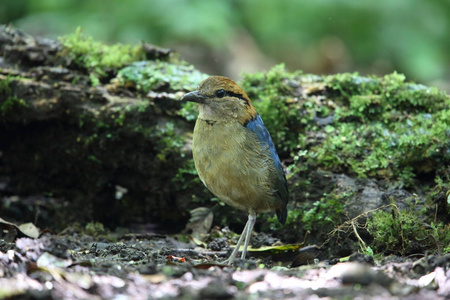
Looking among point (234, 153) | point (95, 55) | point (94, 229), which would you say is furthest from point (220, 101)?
point (95, 55)

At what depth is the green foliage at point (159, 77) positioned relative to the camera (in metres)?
6.10

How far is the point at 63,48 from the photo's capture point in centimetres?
634

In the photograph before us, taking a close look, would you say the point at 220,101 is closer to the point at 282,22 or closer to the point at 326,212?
the point at 326,212

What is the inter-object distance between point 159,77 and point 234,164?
2138mm

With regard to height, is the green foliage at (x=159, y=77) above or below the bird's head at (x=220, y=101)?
above

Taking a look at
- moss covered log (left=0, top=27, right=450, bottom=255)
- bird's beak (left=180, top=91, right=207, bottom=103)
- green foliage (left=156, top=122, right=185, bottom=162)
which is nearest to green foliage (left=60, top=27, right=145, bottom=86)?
moss covered log (left=0, top=27, right=450, bottom=255)

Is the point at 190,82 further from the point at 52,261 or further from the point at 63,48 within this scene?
the point at 52,261

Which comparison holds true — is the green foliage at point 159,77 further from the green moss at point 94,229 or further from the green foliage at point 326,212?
the green foliage at point 326,212

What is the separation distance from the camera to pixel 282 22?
33.1 feet

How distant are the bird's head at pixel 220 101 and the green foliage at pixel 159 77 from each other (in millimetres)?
1397

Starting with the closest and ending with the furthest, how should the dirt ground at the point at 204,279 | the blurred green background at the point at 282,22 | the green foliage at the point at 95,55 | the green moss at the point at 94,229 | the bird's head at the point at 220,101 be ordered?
the dirt ground at the point at 204,279 → the bird's head at the point at 220,101 → the green moss at the point at 94,229 → the green foliage at the point at 95,55 → the blurred green background at the point at 282,22

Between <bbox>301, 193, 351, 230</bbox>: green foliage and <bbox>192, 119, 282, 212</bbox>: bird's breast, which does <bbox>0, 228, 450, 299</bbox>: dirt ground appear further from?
<bbox>301, 193, 351, 230</bbox>: green foliage

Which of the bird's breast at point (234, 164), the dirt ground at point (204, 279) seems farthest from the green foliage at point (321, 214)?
the dirt ground at point (204, 279)

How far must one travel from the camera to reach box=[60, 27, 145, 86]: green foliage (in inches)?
247
